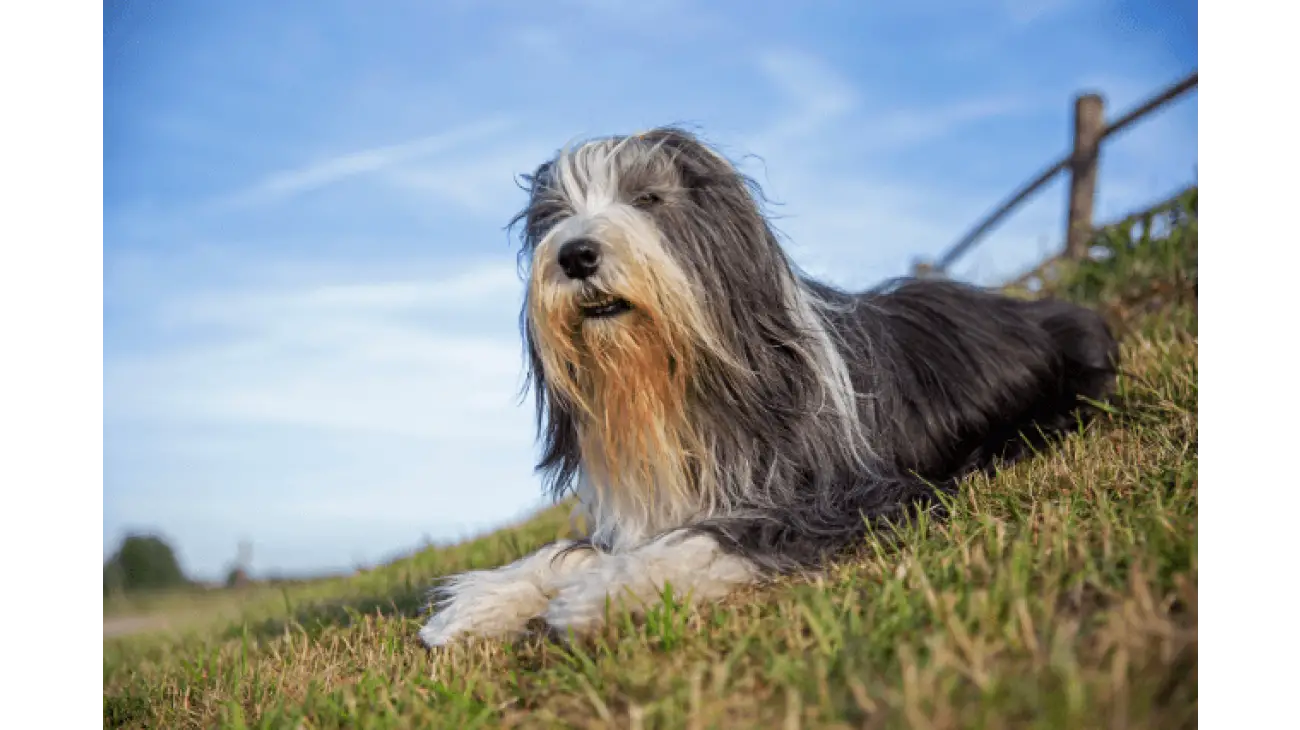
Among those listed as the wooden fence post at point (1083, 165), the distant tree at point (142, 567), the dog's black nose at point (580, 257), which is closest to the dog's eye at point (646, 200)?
the dog's black nose at point (580, 257)

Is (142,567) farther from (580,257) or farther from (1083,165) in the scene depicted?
(1083,165)

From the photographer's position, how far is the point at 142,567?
4977 millimetres

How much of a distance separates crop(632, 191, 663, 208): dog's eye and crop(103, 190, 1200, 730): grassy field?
4.41 ft

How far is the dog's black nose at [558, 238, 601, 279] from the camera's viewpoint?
9.38 feet

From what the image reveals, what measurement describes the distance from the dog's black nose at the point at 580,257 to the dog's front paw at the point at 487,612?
1.10 m

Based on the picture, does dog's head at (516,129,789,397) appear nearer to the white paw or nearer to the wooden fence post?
the white paw

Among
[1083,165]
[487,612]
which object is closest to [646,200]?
[487,612]

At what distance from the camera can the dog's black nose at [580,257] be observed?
286 cm

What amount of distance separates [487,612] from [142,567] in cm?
285

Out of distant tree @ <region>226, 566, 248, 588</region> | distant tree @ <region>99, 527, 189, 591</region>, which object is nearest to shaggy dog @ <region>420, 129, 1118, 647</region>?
distant tree @ <region>99, 527, 189, 591</region>

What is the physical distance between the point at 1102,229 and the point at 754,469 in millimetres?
5701

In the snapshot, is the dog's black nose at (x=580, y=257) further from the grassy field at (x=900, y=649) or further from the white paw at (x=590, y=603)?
the grassy field at (x=900, y=649)
